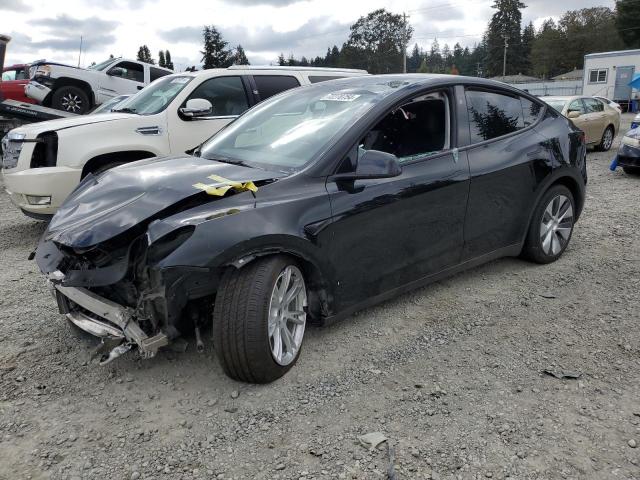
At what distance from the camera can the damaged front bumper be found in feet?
9.05

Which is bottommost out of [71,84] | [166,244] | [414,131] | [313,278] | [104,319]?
[104,319]

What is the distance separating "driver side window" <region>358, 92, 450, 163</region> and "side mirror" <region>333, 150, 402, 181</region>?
145mm

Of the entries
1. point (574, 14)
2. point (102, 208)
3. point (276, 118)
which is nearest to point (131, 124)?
point (276, 118)

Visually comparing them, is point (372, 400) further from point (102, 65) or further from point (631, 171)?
point (102, 65)

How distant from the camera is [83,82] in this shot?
14359 millimetres

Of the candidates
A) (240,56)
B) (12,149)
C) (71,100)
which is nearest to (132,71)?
(71,100)

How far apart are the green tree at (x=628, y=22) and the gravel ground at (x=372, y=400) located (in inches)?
2957

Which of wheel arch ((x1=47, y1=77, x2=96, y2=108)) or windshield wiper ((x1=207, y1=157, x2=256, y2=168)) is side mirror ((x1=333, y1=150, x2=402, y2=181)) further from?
wheel arch ((x1=47, y1=77, x2=96, y2=108))

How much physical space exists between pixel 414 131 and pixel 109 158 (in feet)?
12.2

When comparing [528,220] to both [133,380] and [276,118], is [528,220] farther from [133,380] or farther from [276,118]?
[133,380]

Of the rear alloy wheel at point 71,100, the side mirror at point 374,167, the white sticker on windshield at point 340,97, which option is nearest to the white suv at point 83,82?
the rear alloy wheel at point 71,100

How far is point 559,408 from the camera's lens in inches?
110

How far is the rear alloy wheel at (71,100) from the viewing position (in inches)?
556

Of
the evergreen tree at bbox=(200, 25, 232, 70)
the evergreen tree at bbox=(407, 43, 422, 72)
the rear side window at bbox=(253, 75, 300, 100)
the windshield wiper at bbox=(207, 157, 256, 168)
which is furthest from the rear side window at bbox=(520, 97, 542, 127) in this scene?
the evergreen tree at bbox=(407, 43, 422, 72)
